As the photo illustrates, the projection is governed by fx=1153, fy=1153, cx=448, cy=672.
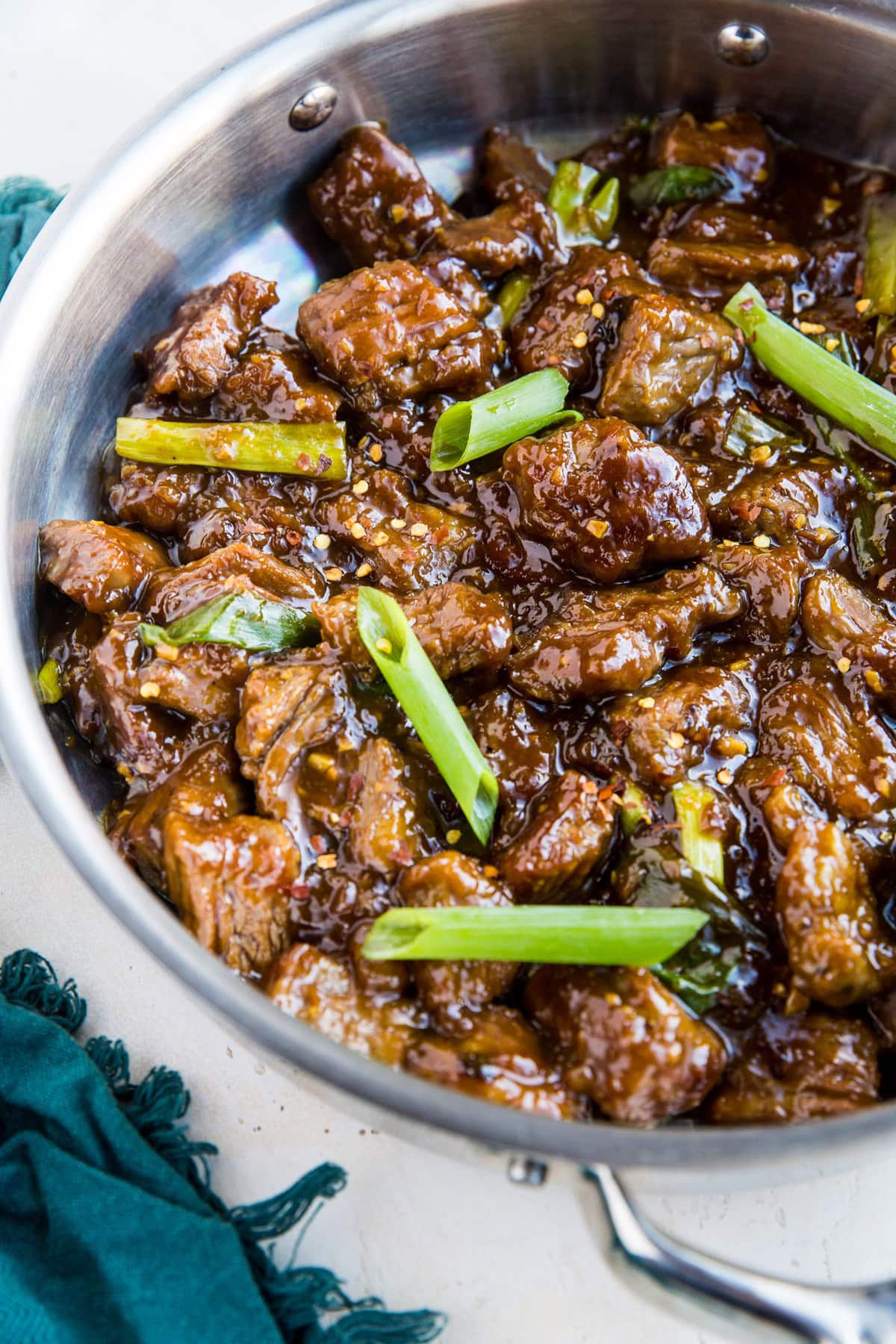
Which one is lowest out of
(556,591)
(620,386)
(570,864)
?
(570,864)

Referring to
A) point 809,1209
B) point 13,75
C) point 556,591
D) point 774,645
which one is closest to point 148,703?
point 556,591

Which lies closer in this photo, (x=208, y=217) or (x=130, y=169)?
(x=130, y=169)

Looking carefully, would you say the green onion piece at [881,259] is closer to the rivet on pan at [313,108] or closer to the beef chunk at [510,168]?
the beef chunk at [510,168]

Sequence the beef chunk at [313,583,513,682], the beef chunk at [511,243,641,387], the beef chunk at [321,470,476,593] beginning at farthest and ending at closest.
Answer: the beef chunk at [511,243,641,387]
the beef chunk at [321,470,476,593]
the beef chunk at [313,583,513,682]

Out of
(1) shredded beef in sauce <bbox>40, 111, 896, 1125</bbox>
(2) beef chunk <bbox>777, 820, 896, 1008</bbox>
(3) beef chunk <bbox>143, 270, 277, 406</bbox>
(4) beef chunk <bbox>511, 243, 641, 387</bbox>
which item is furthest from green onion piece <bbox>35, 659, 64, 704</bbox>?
(2) beef chunk <bbox>777, 820, 896, 1008</bbox>

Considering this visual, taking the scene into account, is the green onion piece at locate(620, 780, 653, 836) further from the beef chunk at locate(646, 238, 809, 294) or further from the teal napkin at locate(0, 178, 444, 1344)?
the beef chunk at locate(646, 238, 809, 294)

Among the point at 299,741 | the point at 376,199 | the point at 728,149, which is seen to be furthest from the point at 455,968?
the point at 728,149

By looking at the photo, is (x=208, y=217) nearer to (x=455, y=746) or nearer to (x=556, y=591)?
(x=556, y=591)
